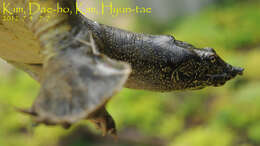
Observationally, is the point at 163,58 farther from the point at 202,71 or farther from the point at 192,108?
the point at 192,108

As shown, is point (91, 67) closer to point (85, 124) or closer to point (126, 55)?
point (126, 55)

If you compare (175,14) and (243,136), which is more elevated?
(175,14)

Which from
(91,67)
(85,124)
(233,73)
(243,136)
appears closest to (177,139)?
(243,136)

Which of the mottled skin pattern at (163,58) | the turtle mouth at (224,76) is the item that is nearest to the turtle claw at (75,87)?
the mottled skin pattern at (163,58)

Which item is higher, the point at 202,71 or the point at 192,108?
the point at 202,71

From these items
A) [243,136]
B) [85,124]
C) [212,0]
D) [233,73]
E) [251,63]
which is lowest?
[85,124]

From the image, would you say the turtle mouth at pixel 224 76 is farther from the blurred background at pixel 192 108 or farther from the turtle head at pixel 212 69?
the blurred background at pixel 192 108

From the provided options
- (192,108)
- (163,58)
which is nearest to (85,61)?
(163,58)
